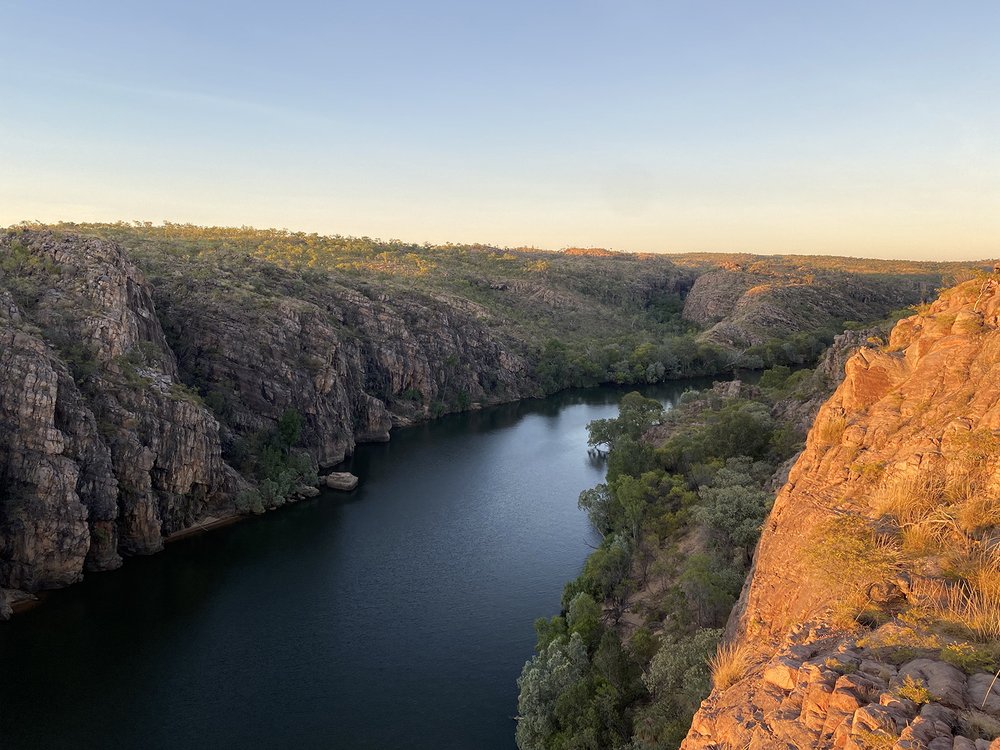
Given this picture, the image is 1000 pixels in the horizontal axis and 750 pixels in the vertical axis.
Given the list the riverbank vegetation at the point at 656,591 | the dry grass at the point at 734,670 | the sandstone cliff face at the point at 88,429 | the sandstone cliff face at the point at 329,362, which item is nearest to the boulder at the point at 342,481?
the sandstone cliff face at the point at 329,362

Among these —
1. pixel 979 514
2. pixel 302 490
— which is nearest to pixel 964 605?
pixel 979 514

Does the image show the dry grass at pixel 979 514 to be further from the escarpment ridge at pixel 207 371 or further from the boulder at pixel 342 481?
the boulder at pixel 342 481

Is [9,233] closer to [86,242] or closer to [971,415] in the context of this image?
[86,242]

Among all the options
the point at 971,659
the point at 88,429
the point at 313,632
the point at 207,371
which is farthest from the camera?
the point at 207,371

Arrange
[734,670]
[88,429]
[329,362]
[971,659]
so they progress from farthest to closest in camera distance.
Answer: [329,362], [88,429], [734,670], [971,659]

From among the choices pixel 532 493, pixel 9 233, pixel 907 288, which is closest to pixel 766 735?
pixel 532 493

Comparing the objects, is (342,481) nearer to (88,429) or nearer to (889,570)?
(88,429)
